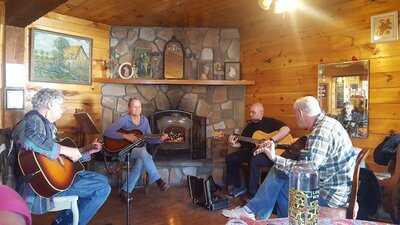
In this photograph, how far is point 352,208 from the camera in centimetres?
180

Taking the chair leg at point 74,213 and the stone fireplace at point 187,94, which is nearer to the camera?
the chair leg at point 74,213

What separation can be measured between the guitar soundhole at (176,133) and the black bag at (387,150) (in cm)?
257

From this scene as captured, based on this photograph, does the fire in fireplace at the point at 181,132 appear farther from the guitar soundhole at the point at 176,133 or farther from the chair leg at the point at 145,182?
the chair leg at the point at 145,182

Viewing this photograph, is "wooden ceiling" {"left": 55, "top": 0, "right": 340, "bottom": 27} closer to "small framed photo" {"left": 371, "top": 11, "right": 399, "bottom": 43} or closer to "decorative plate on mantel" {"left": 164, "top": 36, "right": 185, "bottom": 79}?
"decorative plate on mantel" {"left": 164, "top": 36, "right": 185, "bottom": 79}

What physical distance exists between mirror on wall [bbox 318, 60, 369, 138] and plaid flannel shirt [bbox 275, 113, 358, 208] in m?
1.50

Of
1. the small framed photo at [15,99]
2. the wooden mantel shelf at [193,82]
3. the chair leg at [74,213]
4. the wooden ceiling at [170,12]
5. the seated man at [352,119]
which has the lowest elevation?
the chair leg at [74,213]

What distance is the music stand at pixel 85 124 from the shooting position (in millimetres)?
4133

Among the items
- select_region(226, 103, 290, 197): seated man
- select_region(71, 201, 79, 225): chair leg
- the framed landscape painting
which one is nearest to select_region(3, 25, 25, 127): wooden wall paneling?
the framed landscape painting

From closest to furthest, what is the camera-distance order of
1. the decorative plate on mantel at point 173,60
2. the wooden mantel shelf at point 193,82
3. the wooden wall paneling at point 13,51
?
the wooden wall paneling at point 13,51 < the wooden mantel shelf at point 193,82 < the decorative plate on mantel at point 173,60

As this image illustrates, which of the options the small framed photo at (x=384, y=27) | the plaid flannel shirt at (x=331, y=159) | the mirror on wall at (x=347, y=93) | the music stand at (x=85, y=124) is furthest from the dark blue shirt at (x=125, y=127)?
the small framed photo at (x=384, y=27)

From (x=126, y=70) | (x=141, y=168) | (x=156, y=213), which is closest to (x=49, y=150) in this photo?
(x=156, y=213)

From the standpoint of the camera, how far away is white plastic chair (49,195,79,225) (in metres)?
2.39

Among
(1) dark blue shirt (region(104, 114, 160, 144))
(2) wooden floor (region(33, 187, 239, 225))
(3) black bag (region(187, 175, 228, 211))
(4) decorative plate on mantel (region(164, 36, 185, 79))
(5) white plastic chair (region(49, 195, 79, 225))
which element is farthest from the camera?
(4) decorative plate on mantel (region(164, 36, 185, 79))

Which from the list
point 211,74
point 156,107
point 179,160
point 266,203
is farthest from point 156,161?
point 266,203
